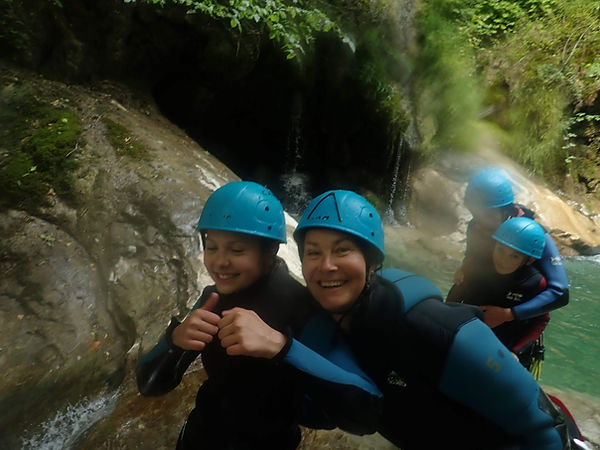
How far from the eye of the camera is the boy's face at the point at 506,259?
2428 mm

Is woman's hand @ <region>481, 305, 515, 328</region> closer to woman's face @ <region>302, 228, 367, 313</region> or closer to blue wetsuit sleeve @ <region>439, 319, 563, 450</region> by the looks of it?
blue wetsuit sleeve @ <region>439, 319, 563, 450</region>

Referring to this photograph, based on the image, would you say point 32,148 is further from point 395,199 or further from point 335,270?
point 395,199

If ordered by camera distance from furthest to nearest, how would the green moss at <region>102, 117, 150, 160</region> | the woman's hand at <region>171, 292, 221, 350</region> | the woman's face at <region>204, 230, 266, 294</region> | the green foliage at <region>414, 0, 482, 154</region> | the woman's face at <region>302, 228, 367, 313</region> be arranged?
the green foliage at <region>414, 0, 482, 154</region>, the green moss at <region>102, 117, 150, 160</region>, the woman's face at <region>204, 230, 266, 294</region>, the woman's face at <region>302, 228, 367, 313</region>, the woman's hand at <region>171, 292, 221, 350</region>

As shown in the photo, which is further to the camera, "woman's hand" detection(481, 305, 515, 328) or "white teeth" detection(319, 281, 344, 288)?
"woman's hand" detection(481, 305, 515, 328)

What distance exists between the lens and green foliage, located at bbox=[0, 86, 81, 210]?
371 centimetres

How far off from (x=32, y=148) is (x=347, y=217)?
4234 mm

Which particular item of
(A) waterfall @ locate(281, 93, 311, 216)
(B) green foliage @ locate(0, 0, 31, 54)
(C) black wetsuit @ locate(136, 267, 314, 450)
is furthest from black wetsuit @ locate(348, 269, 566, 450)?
(A) waterfall @ locate(281, 93, 311, 216)

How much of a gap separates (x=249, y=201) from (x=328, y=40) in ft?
28.4

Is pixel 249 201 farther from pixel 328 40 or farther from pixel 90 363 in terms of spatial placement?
pixel 328 40

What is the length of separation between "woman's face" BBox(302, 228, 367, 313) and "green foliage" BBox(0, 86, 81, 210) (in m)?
3.68

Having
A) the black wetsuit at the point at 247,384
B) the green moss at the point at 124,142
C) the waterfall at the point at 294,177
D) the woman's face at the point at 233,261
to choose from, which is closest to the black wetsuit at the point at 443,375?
the black wetsuit at the point at 247,384

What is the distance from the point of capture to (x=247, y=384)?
1.53 metres

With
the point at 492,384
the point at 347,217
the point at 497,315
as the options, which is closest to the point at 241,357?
the point at 347,217

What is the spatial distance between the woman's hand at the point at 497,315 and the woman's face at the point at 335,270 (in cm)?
148
